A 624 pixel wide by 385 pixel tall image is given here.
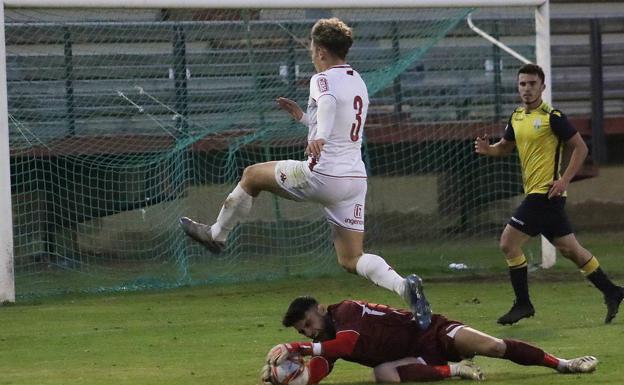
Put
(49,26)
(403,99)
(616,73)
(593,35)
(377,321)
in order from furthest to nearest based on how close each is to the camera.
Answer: (616,73) < (593,35) < (403,99) < (49,26) < (377,321)

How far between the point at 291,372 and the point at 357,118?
80.1 inches

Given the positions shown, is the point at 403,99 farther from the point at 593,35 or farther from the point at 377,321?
the point at 377,321

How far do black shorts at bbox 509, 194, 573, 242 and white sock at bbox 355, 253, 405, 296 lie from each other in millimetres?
2410

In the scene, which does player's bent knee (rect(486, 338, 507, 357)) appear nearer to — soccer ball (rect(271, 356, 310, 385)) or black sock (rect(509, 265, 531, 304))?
soccer ball (rect(271, 356, 310, 385))

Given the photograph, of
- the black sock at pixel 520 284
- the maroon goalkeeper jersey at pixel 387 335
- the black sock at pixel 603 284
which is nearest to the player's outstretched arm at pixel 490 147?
the black sock at pixel 520 284

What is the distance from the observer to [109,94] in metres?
17.2

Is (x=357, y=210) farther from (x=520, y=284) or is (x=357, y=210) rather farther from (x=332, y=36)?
(x=520, y=284)

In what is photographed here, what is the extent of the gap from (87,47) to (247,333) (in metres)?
6.60

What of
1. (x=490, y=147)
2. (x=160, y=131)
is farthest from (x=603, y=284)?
(x=160, y=131)

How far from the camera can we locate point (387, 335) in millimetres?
8648

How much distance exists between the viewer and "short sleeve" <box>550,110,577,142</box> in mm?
11484

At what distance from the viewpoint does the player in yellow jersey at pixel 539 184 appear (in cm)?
1149

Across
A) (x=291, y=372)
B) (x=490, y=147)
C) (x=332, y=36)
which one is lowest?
(x=291, y=372)

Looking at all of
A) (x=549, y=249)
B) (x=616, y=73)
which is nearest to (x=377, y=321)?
(x=549, y=249)
